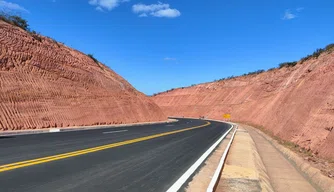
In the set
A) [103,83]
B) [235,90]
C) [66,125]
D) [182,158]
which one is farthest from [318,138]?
[235,90]

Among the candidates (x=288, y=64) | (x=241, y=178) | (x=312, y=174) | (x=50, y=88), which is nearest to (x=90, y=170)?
(x=241, y=178)

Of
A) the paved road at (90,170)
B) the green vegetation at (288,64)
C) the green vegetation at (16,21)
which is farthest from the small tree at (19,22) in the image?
the green vegetation at (288,64)

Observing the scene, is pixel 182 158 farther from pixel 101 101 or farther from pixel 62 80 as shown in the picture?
pixel 101 101

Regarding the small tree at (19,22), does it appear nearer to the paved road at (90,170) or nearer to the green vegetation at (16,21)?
the green vegetation at (16,21)

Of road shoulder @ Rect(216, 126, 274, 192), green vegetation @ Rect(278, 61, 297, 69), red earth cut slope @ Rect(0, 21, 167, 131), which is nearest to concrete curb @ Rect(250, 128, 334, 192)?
road shoulder @ Rect(216, 126, 274, 192)

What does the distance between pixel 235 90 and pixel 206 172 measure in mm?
74674

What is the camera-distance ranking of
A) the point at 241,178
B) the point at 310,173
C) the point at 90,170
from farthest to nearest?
the point at 310,173 < the point at 241,178 < the point at 90,170

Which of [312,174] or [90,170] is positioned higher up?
[90,170]

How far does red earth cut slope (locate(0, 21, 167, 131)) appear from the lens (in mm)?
23812

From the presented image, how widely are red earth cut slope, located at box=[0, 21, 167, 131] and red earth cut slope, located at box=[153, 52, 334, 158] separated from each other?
19506mm

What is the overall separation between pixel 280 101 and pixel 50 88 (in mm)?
27614

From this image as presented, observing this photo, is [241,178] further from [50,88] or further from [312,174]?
[50,88]

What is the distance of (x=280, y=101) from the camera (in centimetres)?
3741

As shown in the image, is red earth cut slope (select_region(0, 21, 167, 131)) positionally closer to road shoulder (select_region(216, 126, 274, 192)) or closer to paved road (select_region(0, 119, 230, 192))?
paved road (select_region(0, 119, 230, 192))
